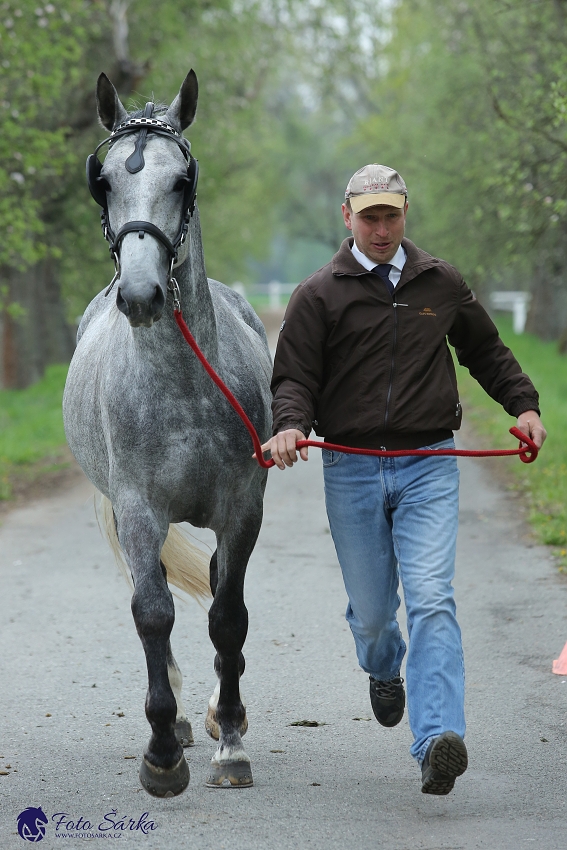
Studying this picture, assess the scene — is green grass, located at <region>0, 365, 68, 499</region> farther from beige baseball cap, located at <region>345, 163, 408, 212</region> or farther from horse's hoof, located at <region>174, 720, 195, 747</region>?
beige baseball cap, located at <region>345, 163, 408, 212</region>

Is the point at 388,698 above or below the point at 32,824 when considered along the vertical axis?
above

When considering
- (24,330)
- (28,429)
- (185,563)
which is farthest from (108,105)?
(24,330)

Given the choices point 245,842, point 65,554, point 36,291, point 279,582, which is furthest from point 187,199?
point 36,291

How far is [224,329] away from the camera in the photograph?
190 inches

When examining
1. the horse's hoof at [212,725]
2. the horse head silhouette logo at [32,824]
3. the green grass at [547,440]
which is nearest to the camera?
the horse head silhouette logo at [32,824]

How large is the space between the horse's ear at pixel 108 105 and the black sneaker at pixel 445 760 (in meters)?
2.55

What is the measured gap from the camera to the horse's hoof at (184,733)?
16.2 feet

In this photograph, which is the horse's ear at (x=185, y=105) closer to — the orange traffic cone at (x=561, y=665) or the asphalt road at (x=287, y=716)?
the asphalt road at (x=287, y=716)

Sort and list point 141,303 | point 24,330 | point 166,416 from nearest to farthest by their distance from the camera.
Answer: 1. point 141,303
2. point 166,416
3. point 24,330

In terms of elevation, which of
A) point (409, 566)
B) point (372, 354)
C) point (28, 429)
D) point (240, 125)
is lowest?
point (28, 429)

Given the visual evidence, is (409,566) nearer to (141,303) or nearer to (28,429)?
(141,303)

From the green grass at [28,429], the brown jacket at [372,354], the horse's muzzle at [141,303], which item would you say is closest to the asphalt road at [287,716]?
the brown jacket at [372,354]

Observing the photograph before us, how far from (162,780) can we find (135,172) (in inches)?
85.1

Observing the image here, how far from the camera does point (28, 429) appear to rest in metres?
15.5
